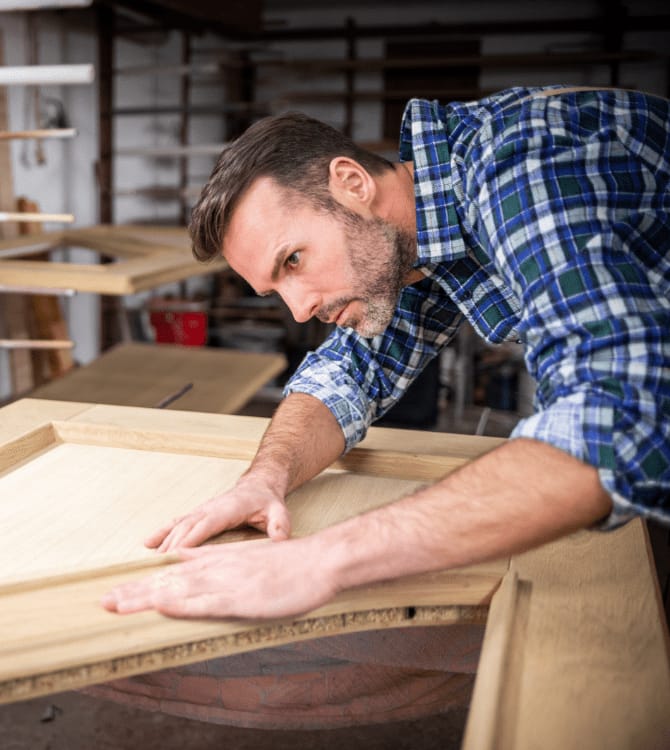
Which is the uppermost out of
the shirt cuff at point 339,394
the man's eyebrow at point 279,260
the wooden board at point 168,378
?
the man's eyebrow at point 279,260

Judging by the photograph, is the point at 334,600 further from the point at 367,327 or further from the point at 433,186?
the point at 433,186

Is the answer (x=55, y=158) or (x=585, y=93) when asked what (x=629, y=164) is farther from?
(x=55, y=158)

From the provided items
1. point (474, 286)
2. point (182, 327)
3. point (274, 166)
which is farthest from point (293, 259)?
point (182, 327)

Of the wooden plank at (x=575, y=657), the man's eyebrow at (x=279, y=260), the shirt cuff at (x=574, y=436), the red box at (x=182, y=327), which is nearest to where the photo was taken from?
the wooden plank at (x=575, y=657)

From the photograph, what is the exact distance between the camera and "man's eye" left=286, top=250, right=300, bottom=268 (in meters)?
1.28

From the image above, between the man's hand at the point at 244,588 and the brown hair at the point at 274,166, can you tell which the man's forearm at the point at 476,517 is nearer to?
the man's hand at the point at 244,588

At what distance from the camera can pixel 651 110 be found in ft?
3.65

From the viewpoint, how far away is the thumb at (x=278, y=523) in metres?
1.15

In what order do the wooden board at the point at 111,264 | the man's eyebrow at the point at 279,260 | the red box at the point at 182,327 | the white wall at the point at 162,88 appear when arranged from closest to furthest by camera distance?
the man's eyebrow at the point at 279,260 → the wooden board at the point at 111,264 → the red box at the point at 182,327 → the white wall at the point at 162,88

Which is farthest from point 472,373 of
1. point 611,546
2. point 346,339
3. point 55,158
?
point 611,546

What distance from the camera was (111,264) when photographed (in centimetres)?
328

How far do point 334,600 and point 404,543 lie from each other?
0.13 metres

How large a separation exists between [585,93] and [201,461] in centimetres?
90

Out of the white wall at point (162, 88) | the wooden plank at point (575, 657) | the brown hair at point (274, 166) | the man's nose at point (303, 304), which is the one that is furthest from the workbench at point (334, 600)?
the white wall at point (162, 88)
